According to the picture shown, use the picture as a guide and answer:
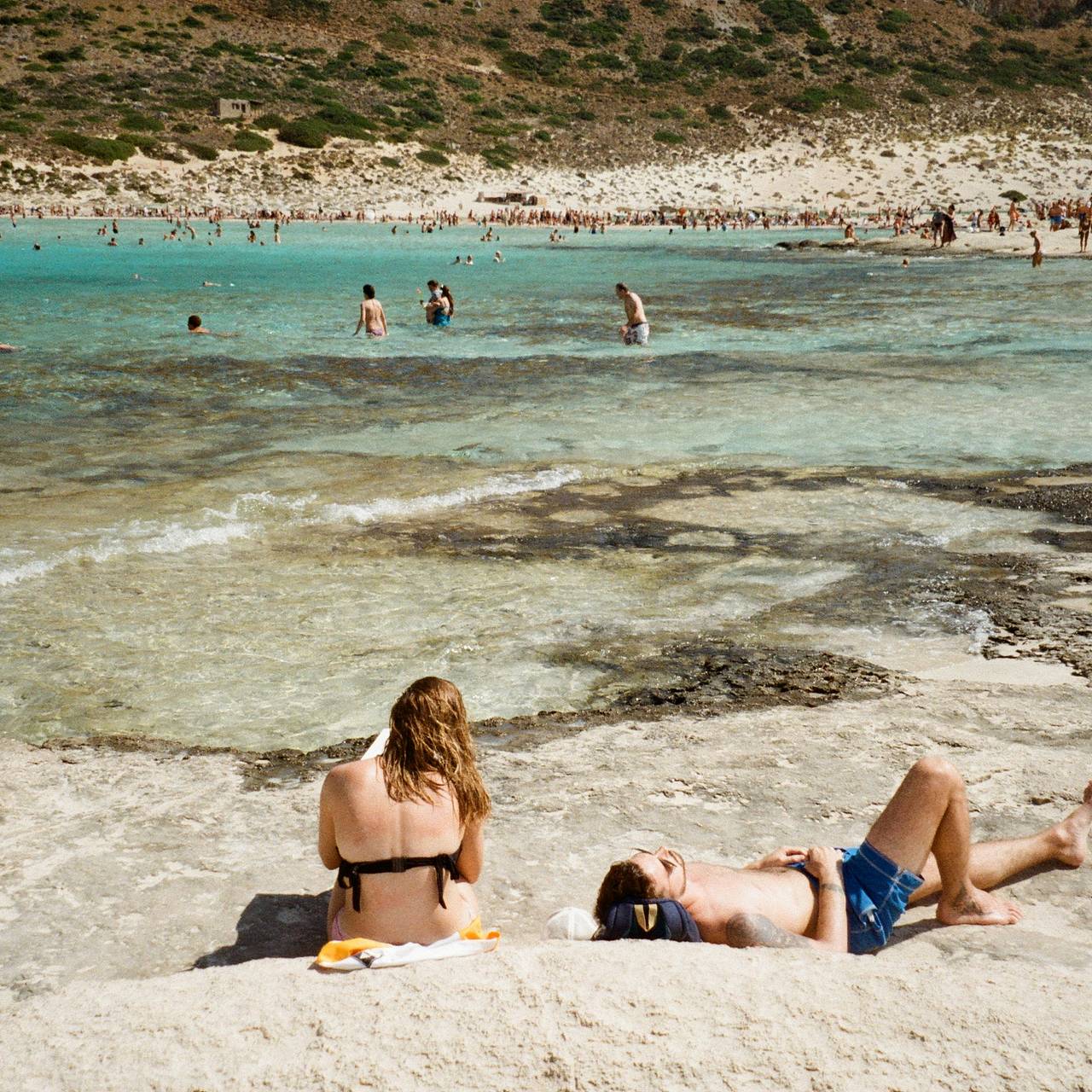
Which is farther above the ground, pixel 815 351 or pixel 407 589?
pixel 815 351

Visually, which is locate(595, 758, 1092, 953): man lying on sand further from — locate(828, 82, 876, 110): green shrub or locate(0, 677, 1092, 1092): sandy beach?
locate(828, 82, 876, 110): green shrub

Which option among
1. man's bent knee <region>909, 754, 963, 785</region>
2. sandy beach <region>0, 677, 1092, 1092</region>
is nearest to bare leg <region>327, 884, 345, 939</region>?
sandy beach <region>0, 677, 1092, 1092</region>

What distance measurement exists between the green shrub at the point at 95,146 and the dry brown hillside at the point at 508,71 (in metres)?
0.12

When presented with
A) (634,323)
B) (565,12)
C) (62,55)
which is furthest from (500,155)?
(634,323)

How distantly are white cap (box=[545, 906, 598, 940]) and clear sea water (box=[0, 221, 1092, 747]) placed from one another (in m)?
2.71

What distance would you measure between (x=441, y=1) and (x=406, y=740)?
11654 cm

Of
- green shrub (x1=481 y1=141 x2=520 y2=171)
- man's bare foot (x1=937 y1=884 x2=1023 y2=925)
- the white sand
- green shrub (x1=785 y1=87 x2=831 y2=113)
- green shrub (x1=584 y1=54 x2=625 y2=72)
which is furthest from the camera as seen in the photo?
green shrub (x1=584 y1=54 x2=625 y2=72)

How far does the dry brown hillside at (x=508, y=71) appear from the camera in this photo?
80.6 m

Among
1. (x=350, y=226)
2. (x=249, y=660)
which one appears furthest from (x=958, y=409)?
(x=350, y=226)

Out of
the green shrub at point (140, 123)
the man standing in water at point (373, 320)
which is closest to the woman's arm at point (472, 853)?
the man standing in water at point (373, 320)

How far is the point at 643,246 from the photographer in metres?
57.9

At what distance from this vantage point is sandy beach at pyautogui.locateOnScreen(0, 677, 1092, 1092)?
2.88 m

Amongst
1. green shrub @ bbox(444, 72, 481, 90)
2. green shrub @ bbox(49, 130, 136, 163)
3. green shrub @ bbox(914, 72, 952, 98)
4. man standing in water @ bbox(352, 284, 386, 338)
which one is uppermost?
green shrub @ bbox(914, 72, 952, 98)

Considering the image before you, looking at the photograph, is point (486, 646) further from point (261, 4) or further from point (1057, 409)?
point (261, 4)
